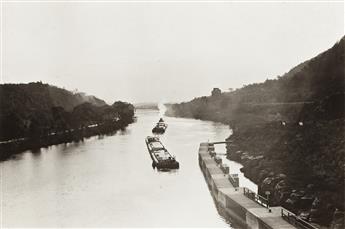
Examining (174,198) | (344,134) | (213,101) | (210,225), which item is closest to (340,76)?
(344,134)

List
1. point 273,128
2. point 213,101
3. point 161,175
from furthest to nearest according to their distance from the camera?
point 213,101 < point 273,128 < point 161,175

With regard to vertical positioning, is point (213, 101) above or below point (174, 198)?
above

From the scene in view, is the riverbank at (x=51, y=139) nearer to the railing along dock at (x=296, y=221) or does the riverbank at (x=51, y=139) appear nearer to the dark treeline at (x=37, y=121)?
the dark treeline at (x=37, y=121)

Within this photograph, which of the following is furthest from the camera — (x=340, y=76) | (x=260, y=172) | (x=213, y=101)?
(x=213, y=101)

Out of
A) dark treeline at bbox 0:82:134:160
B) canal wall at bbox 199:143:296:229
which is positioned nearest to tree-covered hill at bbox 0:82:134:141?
dark treeline at bbox 0:82:134:160

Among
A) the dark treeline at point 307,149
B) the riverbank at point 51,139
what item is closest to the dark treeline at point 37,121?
the riverbank at point 51,139

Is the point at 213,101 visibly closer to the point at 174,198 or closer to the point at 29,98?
the point at 29,98

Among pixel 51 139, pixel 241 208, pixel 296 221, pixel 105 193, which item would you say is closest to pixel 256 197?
pixel 241 208

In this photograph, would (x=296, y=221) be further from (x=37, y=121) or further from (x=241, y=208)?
(x=37, y=121)
